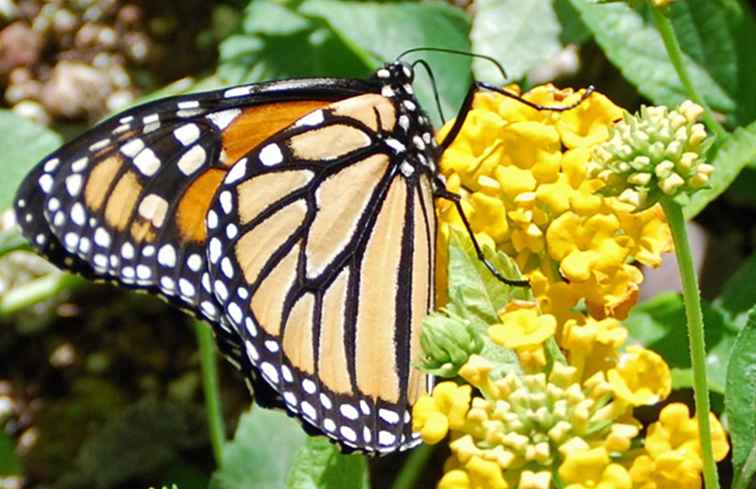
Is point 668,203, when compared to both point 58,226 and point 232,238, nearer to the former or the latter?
point 232,238

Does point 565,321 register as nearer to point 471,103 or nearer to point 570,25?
point 471,103

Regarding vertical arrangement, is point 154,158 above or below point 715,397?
above

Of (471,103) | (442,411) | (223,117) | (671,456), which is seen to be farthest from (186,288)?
(671,456)

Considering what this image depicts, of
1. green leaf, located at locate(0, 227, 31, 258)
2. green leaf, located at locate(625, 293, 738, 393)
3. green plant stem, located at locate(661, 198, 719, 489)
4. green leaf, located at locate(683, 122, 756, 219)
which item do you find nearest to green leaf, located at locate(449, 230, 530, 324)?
green plant stem, located at locate(661, 198, 719, 489)

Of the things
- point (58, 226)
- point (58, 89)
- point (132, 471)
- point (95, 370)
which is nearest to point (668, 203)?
point (58, 226)

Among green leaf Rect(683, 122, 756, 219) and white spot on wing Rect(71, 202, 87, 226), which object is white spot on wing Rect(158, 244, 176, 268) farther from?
green leaf Rect(683, 122, 756, 219)

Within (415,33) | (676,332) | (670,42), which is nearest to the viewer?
(670,42)

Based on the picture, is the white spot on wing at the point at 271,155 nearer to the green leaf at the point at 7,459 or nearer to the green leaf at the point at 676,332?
the green leaf at the point at 676,332
